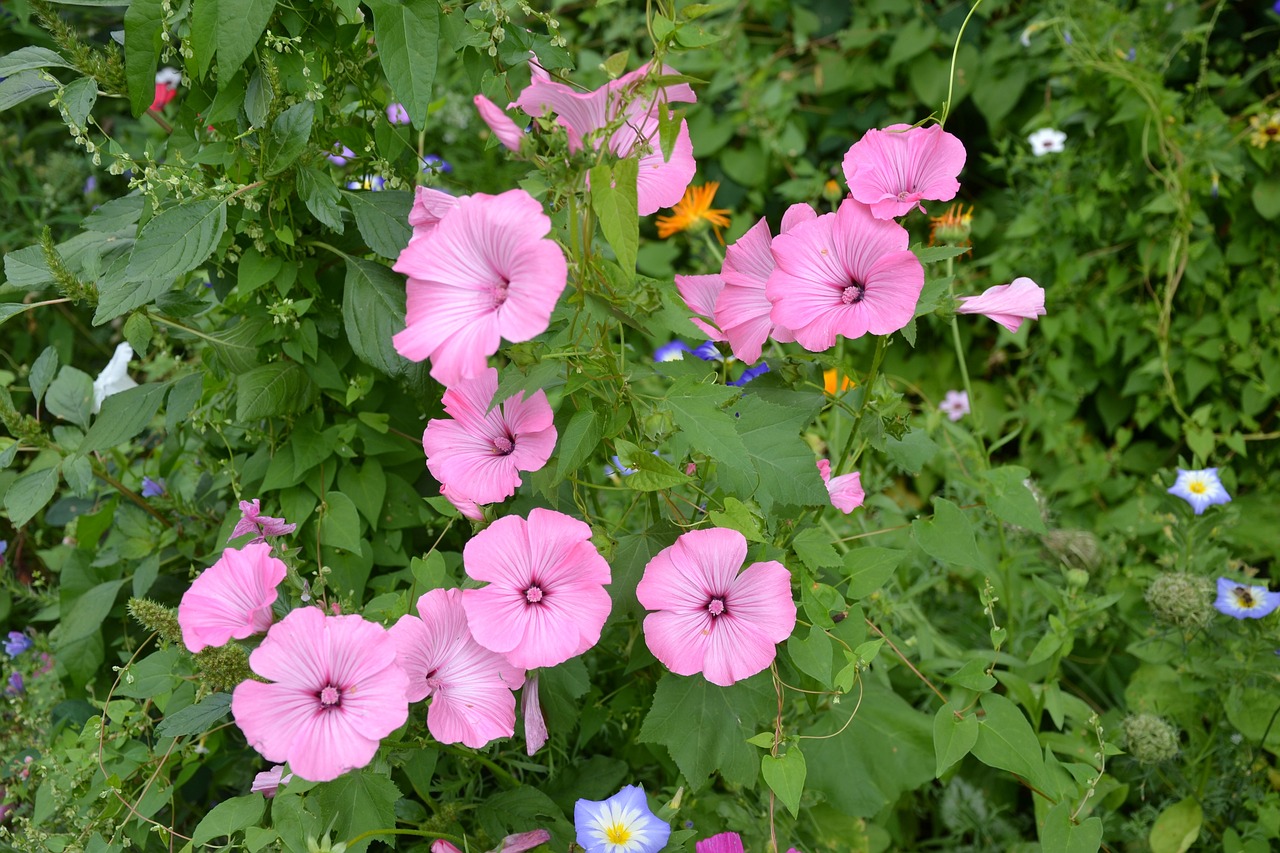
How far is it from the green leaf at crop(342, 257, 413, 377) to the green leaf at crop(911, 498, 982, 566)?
575mm

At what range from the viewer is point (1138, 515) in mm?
1990

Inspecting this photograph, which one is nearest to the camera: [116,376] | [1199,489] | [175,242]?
[175,242]

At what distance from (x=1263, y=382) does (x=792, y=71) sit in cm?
135

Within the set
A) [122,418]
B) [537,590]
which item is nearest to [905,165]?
[537,590]

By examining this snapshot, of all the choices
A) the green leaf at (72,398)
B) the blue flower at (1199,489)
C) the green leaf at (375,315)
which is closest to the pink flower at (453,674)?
the green leaf at (375,315)

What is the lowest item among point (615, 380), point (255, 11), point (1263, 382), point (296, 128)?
point (1263, 382)

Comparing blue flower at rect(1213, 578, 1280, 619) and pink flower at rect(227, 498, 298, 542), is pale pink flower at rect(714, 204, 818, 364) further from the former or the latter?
blue flower at rect(1213, 578, 1280, 619)

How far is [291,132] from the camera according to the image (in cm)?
101

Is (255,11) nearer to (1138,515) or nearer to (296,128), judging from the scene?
(296,128)

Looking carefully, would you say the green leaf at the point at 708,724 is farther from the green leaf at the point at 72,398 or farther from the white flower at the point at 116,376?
the white flower at the point at 116,376

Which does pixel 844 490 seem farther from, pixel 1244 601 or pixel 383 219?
pixel 1244 601

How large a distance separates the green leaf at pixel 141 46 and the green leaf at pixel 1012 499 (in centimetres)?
101

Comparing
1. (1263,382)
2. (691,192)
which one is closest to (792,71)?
(691,192)

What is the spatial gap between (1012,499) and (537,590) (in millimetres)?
608
